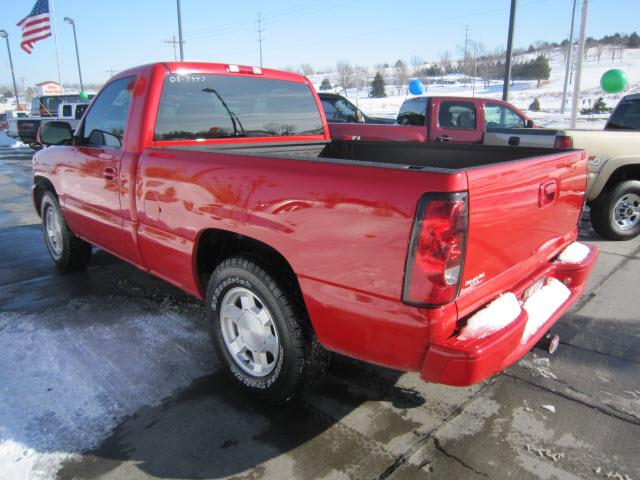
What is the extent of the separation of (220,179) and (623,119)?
25.7 ft

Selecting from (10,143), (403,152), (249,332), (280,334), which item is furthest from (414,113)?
(10,143)

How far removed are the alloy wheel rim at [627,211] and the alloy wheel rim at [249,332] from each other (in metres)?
5.46

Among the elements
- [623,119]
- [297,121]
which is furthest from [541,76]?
[297,121]

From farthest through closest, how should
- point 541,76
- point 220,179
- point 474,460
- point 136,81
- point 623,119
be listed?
point 541,76 → point 623,119 → point 136,81 → point 220,179 → point 474,460

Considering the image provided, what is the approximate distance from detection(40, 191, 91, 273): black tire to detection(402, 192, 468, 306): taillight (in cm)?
410

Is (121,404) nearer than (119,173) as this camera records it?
Yes

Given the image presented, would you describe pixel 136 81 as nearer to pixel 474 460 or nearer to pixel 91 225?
pixel 91 225

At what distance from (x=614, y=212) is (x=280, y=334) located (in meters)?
5.56

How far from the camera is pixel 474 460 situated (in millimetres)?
2271

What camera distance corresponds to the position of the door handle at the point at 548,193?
2412mm

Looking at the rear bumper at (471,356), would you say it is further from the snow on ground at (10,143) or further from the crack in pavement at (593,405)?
the snow on ground at (10,143)

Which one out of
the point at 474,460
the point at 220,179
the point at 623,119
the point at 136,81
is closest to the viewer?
the point at 474,460

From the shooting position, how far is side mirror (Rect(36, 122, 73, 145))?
165 inches

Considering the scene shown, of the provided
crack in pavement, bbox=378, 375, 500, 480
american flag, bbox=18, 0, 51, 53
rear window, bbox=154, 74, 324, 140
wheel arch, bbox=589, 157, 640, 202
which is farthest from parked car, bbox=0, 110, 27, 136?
crack in pavement, bbox=378, 375, 500, 480
